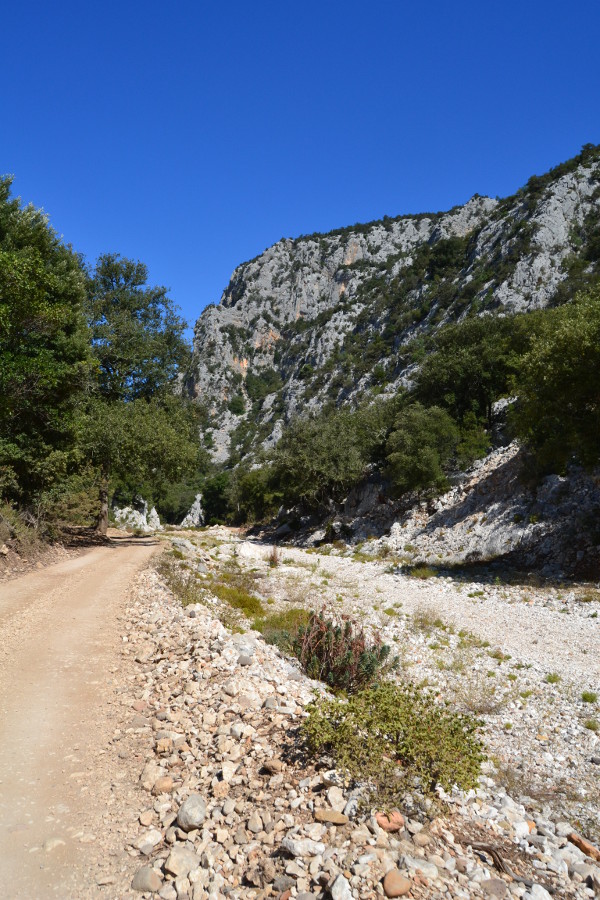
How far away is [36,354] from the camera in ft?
58.2

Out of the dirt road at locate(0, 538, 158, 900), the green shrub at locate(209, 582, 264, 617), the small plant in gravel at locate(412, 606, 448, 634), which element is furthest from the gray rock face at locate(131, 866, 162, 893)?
the small plant in gravel at locate(412, 606, 448, 634)

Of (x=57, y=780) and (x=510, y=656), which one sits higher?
(x=57, y=780)

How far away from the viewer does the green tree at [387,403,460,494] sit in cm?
3597

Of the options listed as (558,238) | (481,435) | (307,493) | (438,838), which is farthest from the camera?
(558,238)

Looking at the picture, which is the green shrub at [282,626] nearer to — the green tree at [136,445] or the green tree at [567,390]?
the green tree at [567,390]

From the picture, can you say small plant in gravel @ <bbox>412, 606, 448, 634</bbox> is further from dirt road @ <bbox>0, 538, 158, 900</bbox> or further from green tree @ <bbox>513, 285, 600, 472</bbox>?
green tree @ <bbox>513, 285, 600, 472</bbox>

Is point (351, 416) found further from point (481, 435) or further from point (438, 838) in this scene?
point (438, 838)

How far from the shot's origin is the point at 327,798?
4789mm

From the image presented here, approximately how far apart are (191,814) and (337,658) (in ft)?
17.6

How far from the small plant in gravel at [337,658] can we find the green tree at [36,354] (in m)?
11.8

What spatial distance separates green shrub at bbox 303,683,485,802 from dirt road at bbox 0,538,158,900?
2.29 meters

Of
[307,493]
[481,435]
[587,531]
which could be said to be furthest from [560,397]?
[307,493]

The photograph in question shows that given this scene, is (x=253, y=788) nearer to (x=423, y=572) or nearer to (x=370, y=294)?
(x=423, y=572)

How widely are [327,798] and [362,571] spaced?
21586mm
